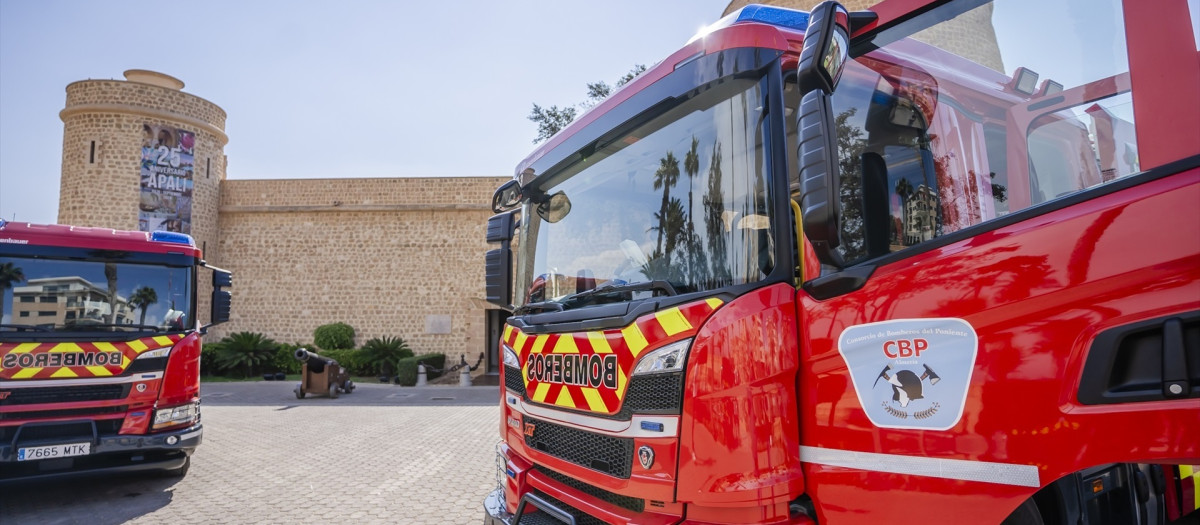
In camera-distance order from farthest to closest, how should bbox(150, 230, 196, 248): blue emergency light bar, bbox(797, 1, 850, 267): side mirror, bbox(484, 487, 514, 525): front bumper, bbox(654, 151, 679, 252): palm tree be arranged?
1. bbox(150, 230, 196, 248): blue emergency light bar
2. bbox(484, 487, 514, 525): front bumper
3. bbox(654, 151, 679, 252): palm tree
4. bbox(797, 1, 850, 267): side mirror

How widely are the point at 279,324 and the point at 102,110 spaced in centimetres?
920

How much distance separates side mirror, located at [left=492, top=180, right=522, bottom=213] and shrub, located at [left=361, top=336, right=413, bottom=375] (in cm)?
1775

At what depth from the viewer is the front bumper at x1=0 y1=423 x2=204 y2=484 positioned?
17.7 feet

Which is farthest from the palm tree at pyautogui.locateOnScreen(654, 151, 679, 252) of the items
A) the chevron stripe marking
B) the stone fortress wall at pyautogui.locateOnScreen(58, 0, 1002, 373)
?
the stone fortress wall at pyautogui.locateOnScreen(58, 0, 1002, 373)

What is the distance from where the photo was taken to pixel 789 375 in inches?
89.8

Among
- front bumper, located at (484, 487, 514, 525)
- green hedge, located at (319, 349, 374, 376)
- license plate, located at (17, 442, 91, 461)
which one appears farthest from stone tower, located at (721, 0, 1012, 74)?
green hedge, located at (319, 349, 374, 376)

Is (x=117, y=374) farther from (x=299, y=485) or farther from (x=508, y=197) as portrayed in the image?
(x=508, y=197)

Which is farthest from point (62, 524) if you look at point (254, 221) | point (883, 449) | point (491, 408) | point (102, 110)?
point (102, 110)

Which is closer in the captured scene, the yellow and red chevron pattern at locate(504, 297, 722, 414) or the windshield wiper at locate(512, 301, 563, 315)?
the yellow and red chevron pattern at locate(504, 297, 722, 414)

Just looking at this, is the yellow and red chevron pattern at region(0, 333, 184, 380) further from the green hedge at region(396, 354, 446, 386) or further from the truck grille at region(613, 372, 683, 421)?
the green hedge at region(396, 354, 446, 386)

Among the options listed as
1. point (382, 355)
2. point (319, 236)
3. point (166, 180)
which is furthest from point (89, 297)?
point (166, 180)

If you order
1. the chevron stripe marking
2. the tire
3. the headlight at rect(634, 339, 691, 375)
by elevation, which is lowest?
the tire

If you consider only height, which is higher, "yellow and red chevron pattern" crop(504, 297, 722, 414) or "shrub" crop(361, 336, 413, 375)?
"yellow and red chevron pattern" crop(504, 297, 722, 414)

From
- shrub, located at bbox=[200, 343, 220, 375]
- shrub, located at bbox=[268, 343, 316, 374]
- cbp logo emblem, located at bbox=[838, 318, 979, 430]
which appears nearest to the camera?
cbp logo emblem, located at bbox=[838, 318, 979, 430]
